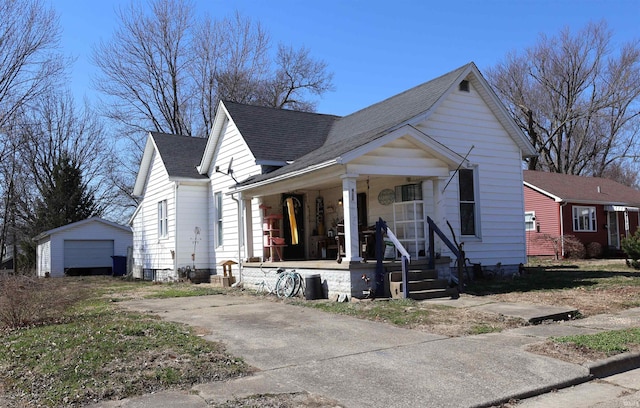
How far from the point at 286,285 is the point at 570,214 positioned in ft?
68.8

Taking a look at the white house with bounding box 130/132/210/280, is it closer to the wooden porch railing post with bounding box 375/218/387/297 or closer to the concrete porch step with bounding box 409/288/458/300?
the wooden porch railing post with bounding box 375/218/387/297

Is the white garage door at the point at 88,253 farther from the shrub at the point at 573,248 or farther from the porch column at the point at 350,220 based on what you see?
the shrub at the point at 573,248

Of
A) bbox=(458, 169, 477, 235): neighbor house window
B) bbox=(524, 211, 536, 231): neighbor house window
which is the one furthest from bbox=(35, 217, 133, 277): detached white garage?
bbox=(524, 211, 536, 231): neighbor house window

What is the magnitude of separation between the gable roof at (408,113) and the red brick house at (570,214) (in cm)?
1244

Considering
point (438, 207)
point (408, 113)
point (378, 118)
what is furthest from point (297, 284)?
point (378, 118)

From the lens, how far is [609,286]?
13.4m

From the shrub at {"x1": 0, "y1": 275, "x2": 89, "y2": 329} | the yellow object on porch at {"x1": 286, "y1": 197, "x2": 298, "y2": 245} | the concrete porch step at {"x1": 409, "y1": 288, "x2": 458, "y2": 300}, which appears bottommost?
the concrete porch step at {"x1": 409, "y1": 288, "x2": 458, "y2": 300}

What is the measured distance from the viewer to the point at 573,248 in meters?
27.3

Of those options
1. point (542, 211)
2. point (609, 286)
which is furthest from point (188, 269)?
point (542, 211)

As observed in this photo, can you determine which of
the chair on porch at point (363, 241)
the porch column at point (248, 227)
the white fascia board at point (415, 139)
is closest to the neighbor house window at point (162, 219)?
the porch column at point (248, 227)

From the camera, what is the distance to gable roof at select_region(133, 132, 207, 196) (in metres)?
20.1

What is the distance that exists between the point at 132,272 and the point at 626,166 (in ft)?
169

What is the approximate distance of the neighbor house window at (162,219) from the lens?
21.2 meters

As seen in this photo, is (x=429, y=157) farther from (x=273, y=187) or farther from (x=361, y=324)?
(x=361, y=324)
